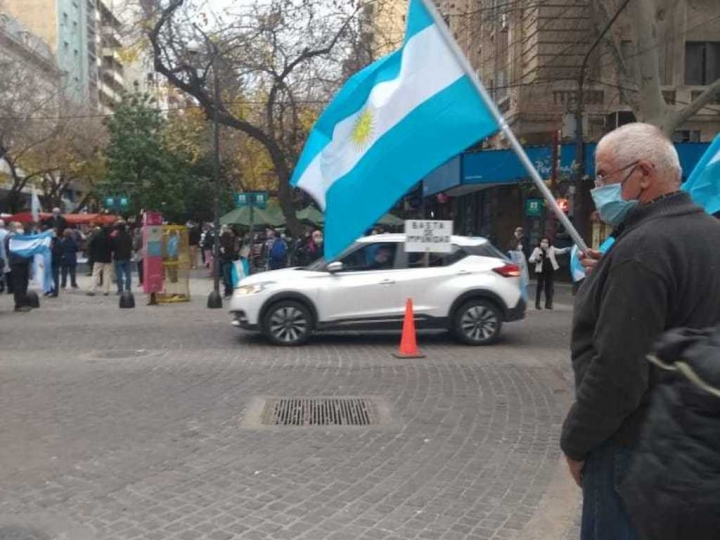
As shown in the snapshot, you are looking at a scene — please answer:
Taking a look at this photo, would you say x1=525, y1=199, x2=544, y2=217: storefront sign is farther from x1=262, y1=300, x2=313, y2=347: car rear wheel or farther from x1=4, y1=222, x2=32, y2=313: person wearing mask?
x1=4, y1=222, x2=32, y2=313: person wearing mask

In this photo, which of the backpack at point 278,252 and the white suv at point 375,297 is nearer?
A: the white suv at point 375,297

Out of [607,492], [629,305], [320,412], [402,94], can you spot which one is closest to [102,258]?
[320,412]

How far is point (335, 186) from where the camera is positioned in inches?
188

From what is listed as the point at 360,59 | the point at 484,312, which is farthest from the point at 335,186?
the point at 360,59

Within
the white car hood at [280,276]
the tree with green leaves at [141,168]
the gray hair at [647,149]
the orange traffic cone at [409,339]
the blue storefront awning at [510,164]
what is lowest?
the orange traffic cone at [409,339]

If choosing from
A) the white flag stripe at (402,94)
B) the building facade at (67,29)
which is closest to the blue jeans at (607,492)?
the white flag stripe at (402,94)

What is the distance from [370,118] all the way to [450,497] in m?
2.45

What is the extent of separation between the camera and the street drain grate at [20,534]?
440cm

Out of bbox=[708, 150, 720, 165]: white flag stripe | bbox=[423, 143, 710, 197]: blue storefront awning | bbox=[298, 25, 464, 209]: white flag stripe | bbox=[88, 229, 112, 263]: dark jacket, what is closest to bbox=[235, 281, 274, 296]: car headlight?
bbox=[298, 25, 464, 209]: white flag stripe

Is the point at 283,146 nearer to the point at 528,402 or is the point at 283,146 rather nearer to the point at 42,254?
the point at 42,254

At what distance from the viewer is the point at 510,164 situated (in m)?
23.8

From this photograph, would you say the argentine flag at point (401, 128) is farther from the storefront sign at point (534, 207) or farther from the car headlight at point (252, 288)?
the storefront sign at point (534, 207)

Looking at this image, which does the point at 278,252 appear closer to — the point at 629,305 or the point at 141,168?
the point at 629,305

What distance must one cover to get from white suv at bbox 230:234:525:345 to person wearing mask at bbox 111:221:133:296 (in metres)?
7.27
